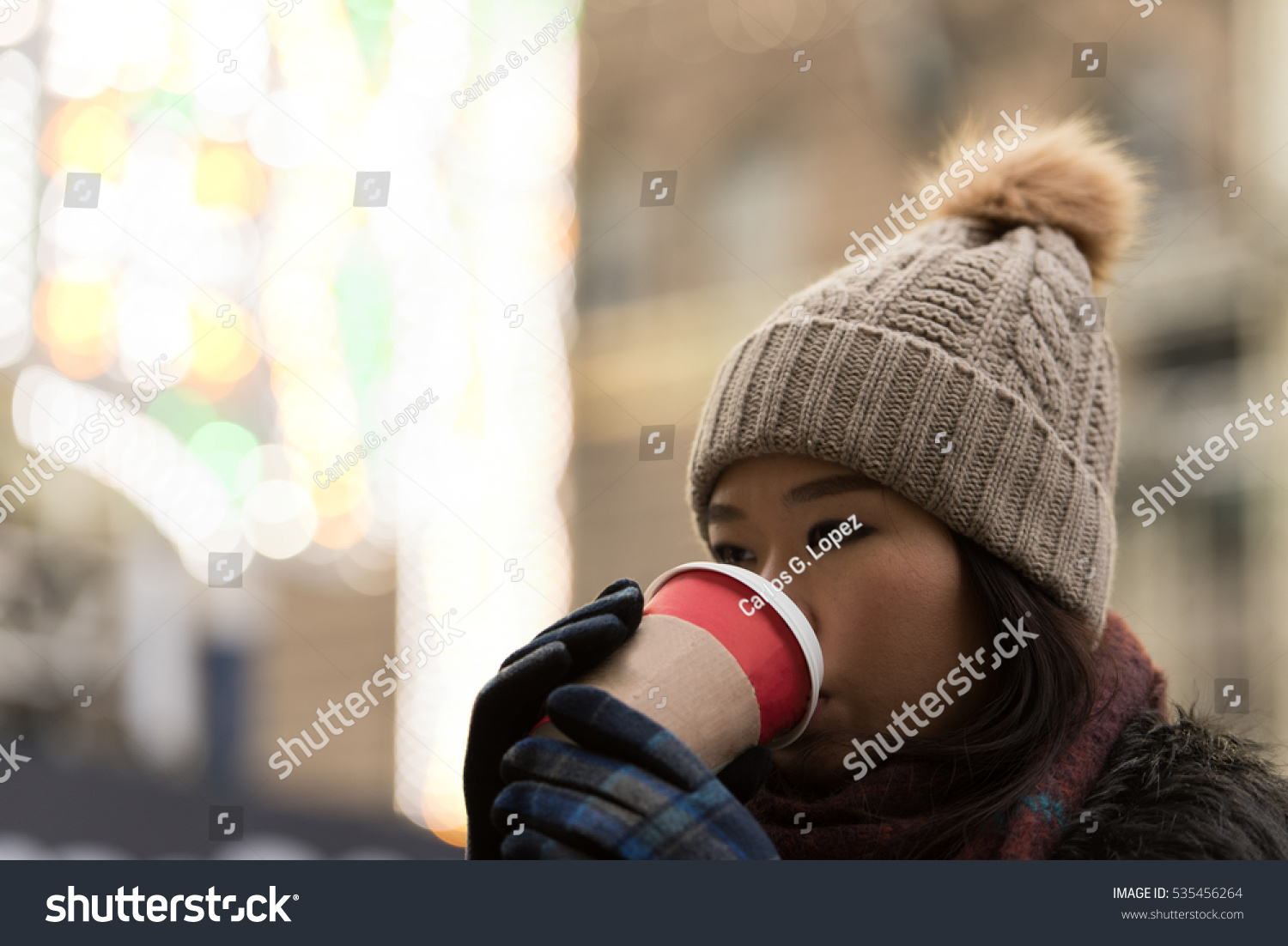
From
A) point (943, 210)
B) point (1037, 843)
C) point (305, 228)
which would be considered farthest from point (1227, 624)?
point (305, 228)

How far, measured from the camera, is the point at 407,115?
7.96 meters

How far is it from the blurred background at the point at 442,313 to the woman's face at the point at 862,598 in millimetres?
3997

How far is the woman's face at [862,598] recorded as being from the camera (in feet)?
4.48

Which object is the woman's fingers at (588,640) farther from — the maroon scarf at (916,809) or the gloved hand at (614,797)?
the maroon scarf at (916,809)

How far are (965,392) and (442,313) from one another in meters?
7.35

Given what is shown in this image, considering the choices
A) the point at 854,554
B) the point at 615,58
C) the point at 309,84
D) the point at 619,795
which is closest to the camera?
the point at 619,795

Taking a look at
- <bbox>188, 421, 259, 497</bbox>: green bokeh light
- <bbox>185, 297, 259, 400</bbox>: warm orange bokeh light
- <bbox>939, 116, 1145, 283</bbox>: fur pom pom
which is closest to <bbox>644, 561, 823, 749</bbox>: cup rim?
<bbox>939, 116, 1145, 283</bbox>: fur pom pom

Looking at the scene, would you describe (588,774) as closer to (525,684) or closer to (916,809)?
(525,684)

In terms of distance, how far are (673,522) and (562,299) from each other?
2521 millimetres

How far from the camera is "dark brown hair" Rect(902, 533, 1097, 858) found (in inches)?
51.0

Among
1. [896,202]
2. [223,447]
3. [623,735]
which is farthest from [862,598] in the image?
[223,447]

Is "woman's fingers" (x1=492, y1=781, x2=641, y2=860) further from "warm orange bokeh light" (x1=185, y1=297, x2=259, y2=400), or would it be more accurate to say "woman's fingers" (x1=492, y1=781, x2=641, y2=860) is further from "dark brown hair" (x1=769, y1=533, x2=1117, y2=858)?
"warm orange bokeh light" (x1=185, y1=297, x2=259, y2=400)

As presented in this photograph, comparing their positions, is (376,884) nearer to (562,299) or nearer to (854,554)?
(854,554)

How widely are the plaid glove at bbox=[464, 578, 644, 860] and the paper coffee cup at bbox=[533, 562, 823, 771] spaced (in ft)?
0.08
